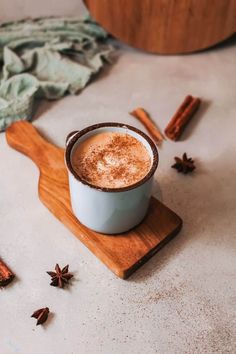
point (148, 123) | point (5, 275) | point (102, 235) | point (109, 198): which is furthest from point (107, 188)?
point (148, 123)

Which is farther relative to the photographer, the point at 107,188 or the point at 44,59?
the point at 44,59

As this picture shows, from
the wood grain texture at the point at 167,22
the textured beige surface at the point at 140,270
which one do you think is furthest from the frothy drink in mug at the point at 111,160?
the wood grain texture at the point at 167,22

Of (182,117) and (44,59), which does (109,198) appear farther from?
(44,59)

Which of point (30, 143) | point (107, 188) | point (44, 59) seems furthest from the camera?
point (44, 59)

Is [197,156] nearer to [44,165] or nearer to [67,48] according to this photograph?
[44,165]

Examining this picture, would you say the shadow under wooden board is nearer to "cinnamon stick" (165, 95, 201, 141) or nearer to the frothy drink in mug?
the frothy drink in mug

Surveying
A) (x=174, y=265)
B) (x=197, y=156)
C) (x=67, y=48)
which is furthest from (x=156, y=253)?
(x=67, y=48)
